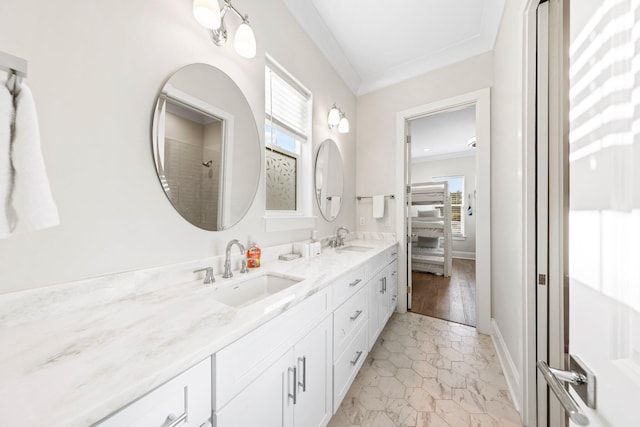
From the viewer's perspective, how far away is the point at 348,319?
1.39 metres

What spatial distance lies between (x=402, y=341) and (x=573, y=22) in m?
2.19

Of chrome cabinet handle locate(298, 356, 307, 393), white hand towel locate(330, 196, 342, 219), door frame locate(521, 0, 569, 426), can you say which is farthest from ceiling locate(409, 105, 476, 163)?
chrome cabinet handle locate(298, 356, 307, 393)

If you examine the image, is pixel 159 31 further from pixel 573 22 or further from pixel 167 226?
pixel 573 22

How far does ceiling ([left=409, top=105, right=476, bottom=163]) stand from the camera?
3.47 metres

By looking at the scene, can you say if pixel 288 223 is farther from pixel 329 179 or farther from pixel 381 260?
pixel 381 260

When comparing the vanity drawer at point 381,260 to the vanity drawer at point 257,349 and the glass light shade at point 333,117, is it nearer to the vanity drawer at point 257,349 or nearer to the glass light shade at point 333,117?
the vanity drawer at point 257,349

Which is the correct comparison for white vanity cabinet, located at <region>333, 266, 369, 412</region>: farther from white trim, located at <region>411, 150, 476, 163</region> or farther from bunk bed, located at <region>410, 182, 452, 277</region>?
white trim, located at <region>411, 150, 476, 163</region>

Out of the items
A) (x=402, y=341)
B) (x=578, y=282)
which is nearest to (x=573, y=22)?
(x=578, y=282)

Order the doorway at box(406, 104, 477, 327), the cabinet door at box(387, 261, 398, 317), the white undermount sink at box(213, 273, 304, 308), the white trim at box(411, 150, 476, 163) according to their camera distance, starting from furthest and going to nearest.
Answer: the white trim at box(411, 150, 476, 163)
the doorway at box(406, 104, 477, 327)
the cabinet door at box(387, 261, 398, 317)
the white undermount sink at box(213, 273, 304, 308)

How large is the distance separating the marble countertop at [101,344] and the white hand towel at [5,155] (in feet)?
0.99

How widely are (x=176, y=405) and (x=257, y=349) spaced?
25cm

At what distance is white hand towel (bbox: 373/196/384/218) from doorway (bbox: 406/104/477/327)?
308 mm

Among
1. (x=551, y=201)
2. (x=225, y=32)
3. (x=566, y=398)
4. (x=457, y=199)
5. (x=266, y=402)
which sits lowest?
(x=266, y=402)

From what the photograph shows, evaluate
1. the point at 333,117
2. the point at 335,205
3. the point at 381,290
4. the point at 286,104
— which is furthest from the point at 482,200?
the point at 286,104
